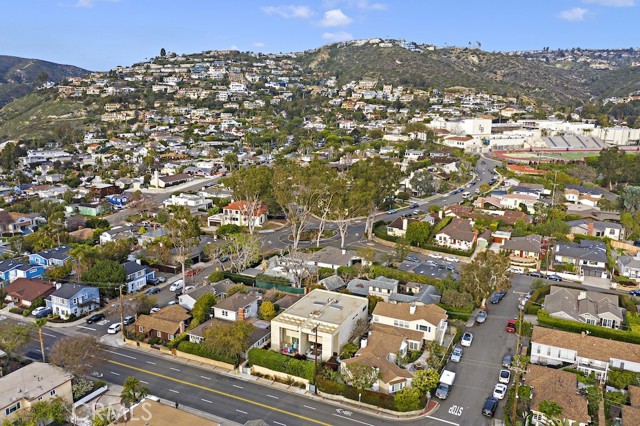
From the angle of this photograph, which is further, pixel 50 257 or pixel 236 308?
pixel 50 257

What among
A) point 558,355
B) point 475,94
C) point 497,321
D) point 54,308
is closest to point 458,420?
point 558,355

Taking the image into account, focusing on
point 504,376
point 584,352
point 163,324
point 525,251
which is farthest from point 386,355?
point 525,251

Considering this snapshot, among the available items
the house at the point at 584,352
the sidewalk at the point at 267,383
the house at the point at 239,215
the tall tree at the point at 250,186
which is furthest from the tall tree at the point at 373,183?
the sidewalk at the point at 267,383

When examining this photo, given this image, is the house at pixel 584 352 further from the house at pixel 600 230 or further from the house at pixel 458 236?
the house at pixel 600 230

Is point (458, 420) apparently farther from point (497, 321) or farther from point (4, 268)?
point (4, 268)

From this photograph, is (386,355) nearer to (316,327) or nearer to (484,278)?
(316,327)

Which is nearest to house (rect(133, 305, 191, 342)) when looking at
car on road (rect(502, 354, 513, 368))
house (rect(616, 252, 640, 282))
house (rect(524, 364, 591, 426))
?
car on road (rect(502, 354, 513, 368))
